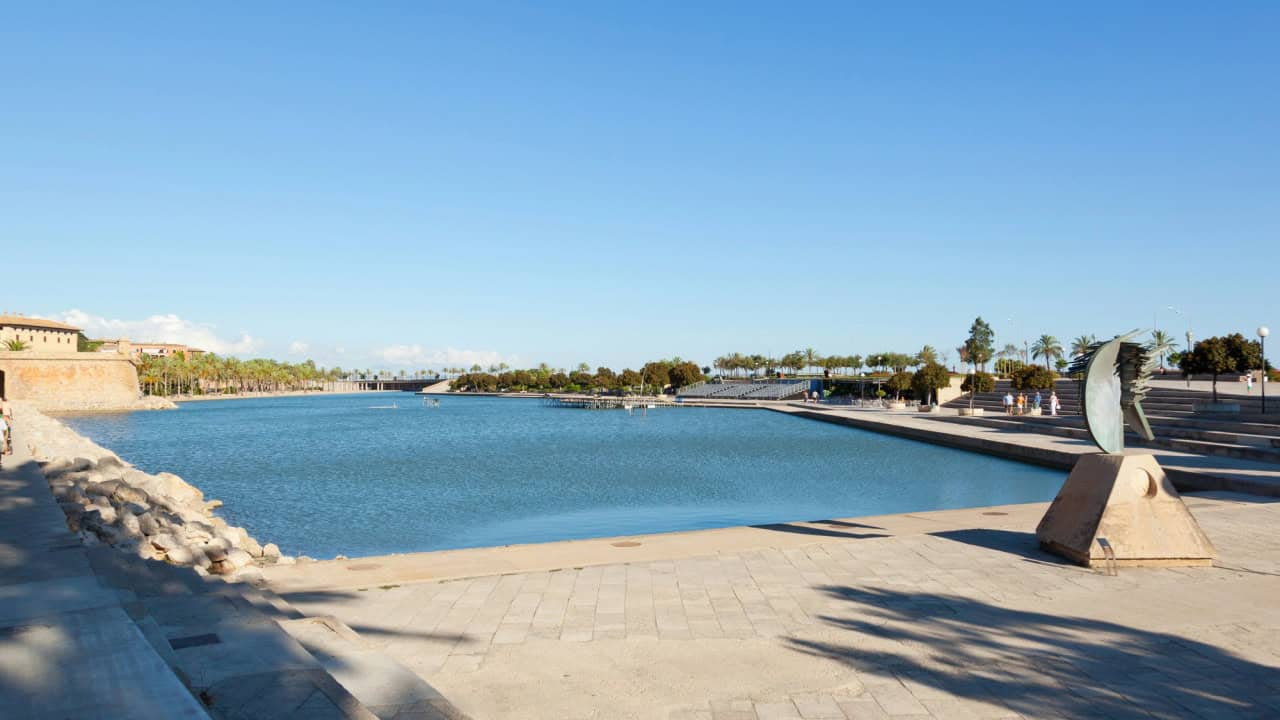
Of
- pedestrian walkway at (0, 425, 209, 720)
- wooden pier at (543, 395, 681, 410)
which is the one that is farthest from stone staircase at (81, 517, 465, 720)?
wooden pier at (543, 395, 681, 410)

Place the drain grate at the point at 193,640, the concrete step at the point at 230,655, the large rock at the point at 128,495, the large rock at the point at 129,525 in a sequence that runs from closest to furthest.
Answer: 1. the concrete step at the point at 230,655
2. the drain grate at the point at 193,640
3. the large rock at the point at 129,525
4. the large rock at the point at 128,495

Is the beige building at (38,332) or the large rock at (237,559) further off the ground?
the beige building at (38,332)

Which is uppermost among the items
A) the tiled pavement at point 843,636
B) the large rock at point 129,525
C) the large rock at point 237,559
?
the tiled pavement at point 843,636

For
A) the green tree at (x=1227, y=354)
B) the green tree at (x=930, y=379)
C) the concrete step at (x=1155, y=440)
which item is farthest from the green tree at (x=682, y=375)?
the green tree at (x=1227, y=354)

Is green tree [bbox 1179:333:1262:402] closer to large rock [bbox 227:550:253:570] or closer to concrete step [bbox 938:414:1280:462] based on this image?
concrete step [bbox 938:414:1280:462]

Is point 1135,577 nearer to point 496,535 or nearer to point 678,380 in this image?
point 496,535

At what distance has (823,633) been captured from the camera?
6008 millimetres

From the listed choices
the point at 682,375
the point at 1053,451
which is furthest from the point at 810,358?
the point at 1053,451

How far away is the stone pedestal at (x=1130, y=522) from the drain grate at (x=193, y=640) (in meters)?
8.09

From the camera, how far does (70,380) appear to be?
250 feet

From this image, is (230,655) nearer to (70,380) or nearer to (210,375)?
(70,380)

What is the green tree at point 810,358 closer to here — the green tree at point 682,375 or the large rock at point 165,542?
the green tree at point 682,375

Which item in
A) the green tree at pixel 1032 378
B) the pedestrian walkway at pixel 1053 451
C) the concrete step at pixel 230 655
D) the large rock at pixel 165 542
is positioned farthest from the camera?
the green tree at pixel 1032 378

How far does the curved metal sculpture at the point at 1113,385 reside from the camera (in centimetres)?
907
